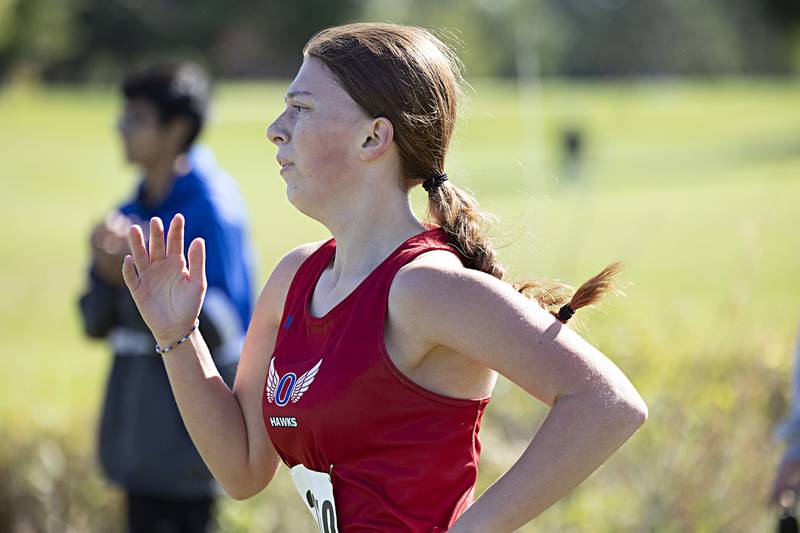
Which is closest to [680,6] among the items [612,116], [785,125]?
[612,116]

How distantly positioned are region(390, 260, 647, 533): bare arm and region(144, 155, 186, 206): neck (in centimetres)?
277

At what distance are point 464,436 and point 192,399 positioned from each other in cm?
62

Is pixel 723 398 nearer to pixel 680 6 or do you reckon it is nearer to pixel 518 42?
pixel 518 42

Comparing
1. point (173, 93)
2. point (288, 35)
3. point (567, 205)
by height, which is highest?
point (173, 93)

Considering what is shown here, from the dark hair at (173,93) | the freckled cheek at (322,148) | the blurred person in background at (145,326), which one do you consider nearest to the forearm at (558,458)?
the freckled cheek at (322,148)

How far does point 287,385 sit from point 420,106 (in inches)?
23.3

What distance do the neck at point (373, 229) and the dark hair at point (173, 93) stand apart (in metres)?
2.57

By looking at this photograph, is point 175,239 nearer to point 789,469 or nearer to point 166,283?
point 166,283

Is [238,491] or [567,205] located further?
[567,205]

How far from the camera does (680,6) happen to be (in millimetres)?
55250

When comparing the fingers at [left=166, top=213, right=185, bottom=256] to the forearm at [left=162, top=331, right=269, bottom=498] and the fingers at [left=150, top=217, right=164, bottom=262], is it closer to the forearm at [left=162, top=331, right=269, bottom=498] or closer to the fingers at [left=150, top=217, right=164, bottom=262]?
the fingers at [left=150, top=217, right=164, bottom=262]

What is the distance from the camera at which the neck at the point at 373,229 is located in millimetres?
2146

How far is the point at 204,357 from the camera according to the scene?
237 centimetres

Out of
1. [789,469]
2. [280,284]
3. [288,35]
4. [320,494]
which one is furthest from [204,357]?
[288,35]
